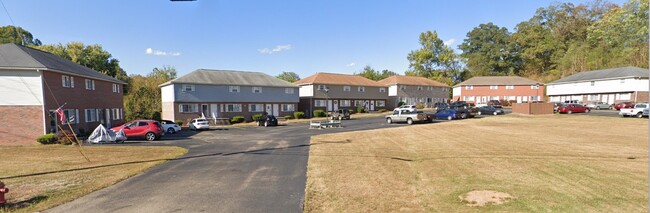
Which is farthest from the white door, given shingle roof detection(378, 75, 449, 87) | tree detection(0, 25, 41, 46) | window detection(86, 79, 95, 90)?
tree detection(0, 25, 41, 46)

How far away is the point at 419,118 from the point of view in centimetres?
3234

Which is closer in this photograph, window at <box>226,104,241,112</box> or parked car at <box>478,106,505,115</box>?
parked car at <box>478,106,505,115</box>

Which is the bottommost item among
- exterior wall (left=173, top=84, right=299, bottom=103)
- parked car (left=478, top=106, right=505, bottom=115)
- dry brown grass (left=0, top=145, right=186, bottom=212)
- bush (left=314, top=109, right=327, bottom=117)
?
dry brown grass (left=0, top=145, right=186, bottom=212)

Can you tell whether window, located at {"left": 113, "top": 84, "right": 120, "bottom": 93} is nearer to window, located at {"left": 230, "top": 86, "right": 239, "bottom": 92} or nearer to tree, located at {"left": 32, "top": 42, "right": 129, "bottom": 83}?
window, located at {"left": 230, "top": 86, "right": 239, "bottom": 92}

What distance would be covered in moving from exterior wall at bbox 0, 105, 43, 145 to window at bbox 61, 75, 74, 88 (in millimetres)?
3196

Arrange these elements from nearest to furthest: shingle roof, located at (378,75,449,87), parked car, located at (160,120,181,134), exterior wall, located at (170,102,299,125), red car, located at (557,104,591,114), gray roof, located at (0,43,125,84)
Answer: gray roof, located at (0,43,125,84), parked car, located at (160,120,181,134), red car, located at (557,104,591,114), exterior wall, located at (170,102,299,125), shingle roof, located at (378,75,449,87)

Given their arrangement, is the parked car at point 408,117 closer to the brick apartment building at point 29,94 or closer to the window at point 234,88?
the window at point 234,88

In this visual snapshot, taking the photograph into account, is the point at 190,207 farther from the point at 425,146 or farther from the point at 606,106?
the point at 606,106

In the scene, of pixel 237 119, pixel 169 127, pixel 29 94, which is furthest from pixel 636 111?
pixel 29 94

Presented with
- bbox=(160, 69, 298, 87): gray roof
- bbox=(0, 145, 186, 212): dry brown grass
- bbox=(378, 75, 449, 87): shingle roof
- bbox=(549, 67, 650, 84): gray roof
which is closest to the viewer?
bbox=(0, 145, 186, 212): dry brown grass

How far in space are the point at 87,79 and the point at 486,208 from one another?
34.9 m

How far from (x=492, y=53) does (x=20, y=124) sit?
98165mm

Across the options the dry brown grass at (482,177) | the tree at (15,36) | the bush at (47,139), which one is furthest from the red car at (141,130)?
the tree at (15,36)

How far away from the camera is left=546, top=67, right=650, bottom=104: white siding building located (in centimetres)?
4844
